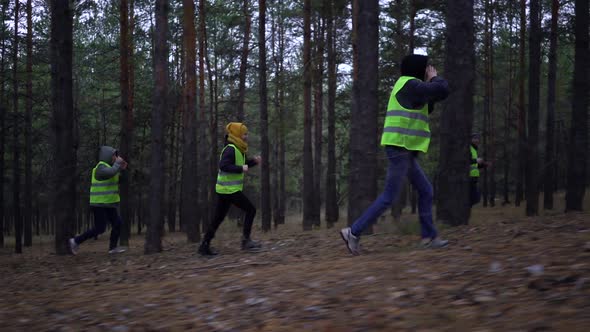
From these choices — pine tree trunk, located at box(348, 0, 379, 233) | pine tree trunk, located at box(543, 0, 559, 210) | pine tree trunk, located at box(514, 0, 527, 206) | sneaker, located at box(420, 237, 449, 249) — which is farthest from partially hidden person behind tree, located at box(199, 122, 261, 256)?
pine tree trunk, located at box(514, 0, 527, 206)

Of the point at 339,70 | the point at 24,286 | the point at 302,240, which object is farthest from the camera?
the point at 339,70

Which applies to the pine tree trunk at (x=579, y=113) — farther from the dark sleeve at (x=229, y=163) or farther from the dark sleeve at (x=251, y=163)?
the dark sleeve at (x=229, y=163)

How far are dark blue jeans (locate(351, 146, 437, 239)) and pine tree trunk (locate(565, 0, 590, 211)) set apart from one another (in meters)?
11.5

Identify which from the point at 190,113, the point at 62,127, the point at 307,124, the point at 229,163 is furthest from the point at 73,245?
the point at 307,124

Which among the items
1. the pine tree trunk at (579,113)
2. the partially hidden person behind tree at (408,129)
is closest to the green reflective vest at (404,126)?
the partially hidden person behind tree at (408,129)

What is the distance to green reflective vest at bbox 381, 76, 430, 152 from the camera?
6617 millimetres

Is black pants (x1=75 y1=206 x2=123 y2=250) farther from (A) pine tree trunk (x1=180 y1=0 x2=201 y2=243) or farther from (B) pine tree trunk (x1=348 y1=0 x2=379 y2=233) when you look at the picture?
(A) pine tree trunk (x1=180 y1=0 x2=201 y2=243)

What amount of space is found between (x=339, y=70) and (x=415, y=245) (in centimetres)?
1975

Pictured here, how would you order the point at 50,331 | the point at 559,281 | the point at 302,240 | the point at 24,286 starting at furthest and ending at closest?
the point at 302,240 → the point at 24,286 → the point at 50,331 → the point at 559,281

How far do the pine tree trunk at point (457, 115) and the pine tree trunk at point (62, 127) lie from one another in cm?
832

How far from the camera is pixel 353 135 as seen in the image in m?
11.8

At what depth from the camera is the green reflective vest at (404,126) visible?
21.7ft

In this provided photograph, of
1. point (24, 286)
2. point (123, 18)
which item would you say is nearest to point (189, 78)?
point (123, 18)

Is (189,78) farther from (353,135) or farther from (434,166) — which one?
(434,166)
